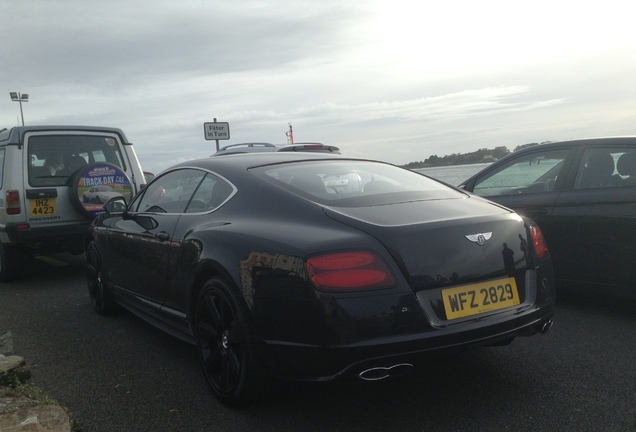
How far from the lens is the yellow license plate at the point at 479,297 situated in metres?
2.98

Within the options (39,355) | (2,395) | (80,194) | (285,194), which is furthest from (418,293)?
(80,194)

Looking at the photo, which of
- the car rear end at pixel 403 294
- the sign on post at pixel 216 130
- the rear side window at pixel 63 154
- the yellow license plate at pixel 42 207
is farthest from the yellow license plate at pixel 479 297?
the sign on post at pixel 216 130

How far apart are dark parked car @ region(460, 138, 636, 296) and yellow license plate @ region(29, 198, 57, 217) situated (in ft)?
17.6

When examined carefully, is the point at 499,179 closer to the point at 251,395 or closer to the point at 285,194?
the point at 285,194

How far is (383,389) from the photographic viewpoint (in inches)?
142

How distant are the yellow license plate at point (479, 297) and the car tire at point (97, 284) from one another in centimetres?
364

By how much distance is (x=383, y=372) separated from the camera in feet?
9.42

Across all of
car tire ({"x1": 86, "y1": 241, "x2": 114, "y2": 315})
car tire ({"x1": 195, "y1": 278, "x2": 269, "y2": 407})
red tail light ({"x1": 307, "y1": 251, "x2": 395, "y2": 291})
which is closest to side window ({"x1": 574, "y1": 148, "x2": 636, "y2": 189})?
red tail light ({"x1": 307, "y1": 251, "x2": 395, "y2": 291})

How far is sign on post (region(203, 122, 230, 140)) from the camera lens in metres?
18.3

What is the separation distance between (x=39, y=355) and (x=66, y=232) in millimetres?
3109

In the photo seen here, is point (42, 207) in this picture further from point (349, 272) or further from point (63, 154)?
point (349, 272)

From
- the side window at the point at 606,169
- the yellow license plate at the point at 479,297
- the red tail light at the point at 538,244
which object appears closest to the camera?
the yellow license plate at the point at 479,297

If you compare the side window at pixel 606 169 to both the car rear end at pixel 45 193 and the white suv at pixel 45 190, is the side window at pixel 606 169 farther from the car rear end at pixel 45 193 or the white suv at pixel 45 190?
the car rear end at pixel 45 193

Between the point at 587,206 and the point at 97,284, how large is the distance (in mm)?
4502
